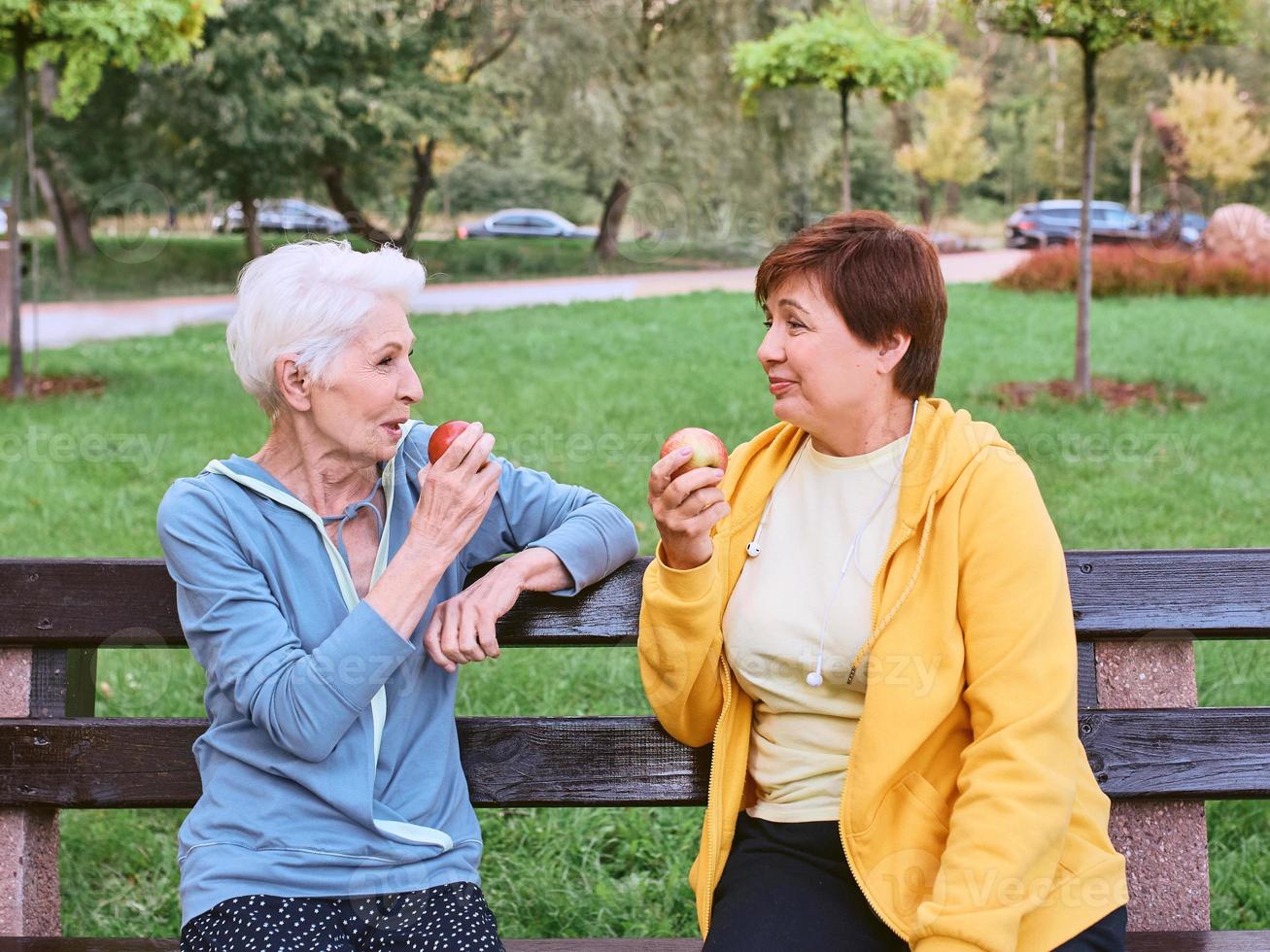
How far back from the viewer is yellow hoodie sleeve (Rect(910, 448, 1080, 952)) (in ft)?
6.60

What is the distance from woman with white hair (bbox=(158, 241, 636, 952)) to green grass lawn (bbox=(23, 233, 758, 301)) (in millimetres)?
18391

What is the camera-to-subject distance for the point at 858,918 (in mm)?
2189

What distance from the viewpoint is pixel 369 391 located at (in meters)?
2.28

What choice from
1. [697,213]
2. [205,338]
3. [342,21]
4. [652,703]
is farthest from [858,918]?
[697,213]

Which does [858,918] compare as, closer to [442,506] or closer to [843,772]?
[843,772]

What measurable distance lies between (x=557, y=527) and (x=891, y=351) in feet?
2.25

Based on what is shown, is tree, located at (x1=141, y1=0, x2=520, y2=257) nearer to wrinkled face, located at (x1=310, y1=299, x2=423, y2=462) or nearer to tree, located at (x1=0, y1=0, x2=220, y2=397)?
tree, located at (x1=0, y1=0, x2=220, y2=397)

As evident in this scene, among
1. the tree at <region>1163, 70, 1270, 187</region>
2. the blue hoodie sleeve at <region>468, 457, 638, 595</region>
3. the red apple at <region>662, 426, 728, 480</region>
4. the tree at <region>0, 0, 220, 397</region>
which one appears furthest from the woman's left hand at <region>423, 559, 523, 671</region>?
the tree at <region>1163, 70, 1270, 187</region>

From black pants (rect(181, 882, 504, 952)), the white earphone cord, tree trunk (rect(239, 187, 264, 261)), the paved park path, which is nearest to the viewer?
black pants (rect(181, 882, 504, 952))

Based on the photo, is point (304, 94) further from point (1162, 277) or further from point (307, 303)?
point (307, 303)

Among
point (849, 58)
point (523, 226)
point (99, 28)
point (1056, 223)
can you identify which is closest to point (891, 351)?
point (99, 28)

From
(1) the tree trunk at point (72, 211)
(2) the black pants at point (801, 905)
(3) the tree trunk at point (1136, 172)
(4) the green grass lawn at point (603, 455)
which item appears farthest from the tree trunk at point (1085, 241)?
(3) the tree trunk at point (1136, 172)

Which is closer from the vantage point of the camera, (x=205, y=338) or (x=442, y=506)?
(x=442, y=506)

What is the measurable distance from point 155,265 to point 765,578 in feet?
74.7
